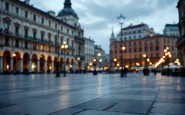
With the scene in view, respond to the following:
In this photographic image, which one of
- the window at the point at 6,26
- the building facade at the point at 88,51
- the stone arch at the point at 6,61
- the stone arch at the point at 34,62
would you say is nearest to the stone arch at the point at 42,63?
the stone arch at the point at 34,62

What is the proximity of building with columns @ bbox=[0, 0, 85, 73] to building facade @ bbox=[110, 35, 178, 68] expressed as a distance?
103 ft

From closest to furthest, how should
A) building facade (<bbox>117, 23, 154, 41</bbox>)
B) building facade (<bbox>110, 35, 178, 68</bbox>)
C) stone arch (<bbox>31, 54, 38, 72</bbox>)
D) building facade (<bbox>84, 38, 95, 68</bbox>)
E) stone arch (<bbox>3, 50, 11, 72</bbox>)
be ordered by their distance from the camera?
stone arch (<bbox>3, 50, 11, 72</bbox>), stone arch (<bbox>31, 54, 38, 72</bbox>), building facade (<bbox>110, 35, 178, 68</bbox>), building facade (<bbox>117, 23, 154, 41</bbox>), building facade (<bbox>84, 38, 95, 68</bbox>)

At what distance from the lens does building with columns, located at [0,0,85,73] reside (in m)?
45.8

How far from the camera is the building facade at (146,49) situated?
285ft

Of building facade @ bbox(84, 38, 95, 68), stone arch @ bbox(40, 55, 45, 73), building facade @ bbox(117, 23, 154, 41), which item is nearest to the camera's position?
stone arch @ bbox(40, 55, 45, 73)

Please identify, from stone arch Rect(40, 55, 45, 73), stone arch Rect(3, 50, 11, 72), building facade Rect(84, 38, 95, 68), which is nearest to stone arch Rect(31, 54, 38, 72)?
stone arch Rect(40, 55, 45, 73)

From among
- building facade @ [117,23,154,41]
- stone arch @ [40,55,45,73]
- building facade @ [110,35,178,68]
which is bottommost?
stone arch @ [40,55,45,73]

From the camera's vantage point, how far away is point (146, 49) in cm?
9138

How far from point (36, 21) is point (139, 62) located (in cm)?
5356

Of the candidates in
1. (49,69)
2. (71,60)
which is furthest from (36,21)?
(71,60)

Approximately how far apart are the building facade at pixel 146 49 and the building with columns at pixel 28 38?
31.4 m

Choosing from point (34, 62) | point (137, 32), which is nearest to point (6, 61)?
point (34, 62)

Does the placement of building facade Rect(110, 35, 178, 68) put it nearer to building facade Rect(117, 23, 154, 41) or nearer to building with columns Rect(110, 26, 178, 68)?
building with columns Rect(110, 26, 178, 68)

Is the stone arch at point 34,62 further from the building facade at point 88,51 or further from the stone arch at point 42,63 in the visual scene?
the building facade at point 88,51
